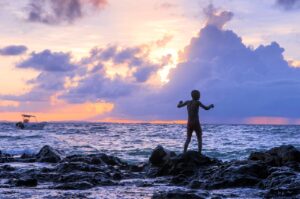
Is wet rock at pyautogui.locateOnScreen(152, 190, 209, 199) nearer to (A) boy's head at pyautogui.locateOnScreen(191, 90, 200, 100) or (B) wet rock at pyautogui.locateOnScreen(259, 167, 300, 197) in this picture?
(B) wet rock at pyautogui.locateOnScreen(259, 167, 300, 197)

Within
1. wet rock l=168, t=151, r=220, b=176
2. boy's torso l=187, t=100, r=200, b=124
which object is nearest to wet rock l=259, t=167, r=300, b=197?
wet rock l=168, t=151, r=220, b=176

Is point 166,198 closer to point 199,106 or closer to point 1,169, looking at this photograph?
point 199,106

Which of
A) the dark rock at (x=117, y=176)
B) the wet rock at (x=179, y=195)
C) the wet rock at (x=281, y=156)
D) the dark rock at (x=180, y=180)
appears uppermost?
the wet rock at (x=281, y=156)

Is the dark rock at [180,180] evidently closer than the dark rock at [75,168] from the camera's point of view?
Yes

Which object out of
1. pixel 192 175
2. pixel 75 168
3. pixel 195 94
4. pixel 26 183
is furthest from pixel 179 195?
pixel 195 94

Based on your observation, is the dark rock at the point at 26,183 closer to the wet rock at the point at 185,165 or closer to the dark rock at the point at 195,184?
the dark rock at the point at 195,184

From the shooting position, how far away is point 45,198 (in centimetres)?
1057

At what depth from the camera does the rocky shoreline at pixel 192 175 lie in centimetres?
1149

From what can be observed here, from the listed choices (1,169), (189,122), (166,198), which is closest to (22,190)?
(166,198)

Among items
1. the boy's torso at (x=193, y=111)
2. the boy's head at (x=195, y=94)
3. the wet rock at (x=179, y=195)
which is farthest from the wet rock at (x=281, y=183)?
the boy's head at (x=195, y=94)

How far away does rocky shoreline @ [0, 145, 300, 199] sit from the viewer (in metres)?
11.5

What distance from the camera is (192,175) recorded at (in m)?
14.8

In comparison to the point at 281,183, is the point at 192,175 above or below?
below

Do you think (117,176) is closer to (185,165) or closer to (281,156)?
(185,165)
